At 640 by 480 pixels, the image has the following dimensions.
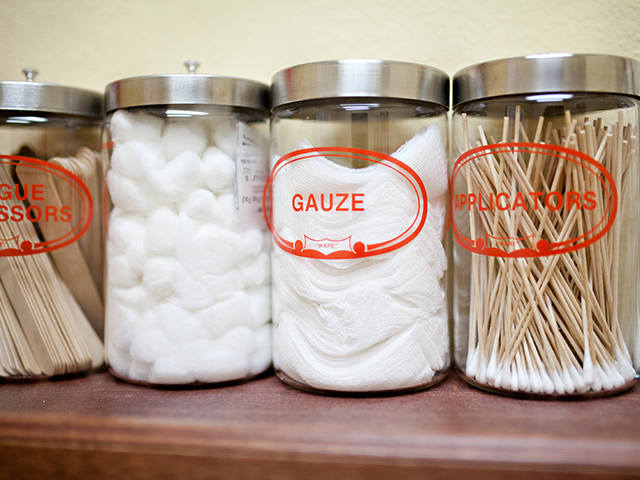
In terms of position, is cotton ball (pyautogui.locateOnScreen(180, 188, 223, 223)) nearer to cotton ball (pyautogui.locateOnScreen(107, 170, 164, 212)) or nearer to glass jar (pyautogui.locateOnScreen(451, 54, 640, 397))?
cotton ball (pyautogui.locateOnScreen(107, 170, 164, 212))

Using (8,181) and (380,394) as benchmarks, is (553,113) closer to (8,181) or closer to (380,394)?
(380,394)

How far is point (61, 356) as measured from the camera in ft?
2.15

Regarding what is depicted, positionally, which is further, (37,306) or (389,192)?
(37,306)

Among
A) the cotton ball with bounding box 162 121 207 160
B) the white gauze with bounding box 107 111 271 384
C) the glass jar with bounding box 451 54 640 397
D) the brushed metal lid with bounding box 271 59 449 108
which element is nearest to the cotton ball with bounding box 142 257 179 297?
the white gauze with bounding box 107 111 271 384

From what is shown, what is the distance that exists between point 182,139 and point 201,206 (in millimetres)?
82

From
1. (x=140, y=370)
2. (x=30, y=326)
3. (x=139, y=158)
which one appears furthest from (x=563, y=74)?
(x=30, y=326)

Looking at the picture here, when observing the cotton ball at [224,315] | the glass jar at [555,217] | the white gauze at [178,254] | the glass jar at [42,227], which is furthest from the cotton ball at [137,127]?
the glass jar at [555,217]

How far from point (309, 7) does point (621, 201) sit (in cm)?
51

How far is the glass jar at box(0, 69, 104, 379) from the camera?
0.64 metres

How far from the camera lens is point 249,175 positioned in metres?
0.64

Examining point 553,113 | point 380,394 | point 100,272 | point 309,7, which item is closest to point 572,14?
point 553,113

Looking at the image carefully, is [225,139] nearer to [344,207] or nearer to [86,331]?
[344,207]

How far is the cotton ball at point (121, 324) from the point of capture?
0.62 metres

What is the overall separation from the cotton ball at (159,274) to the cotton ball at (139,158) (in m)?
0.10
